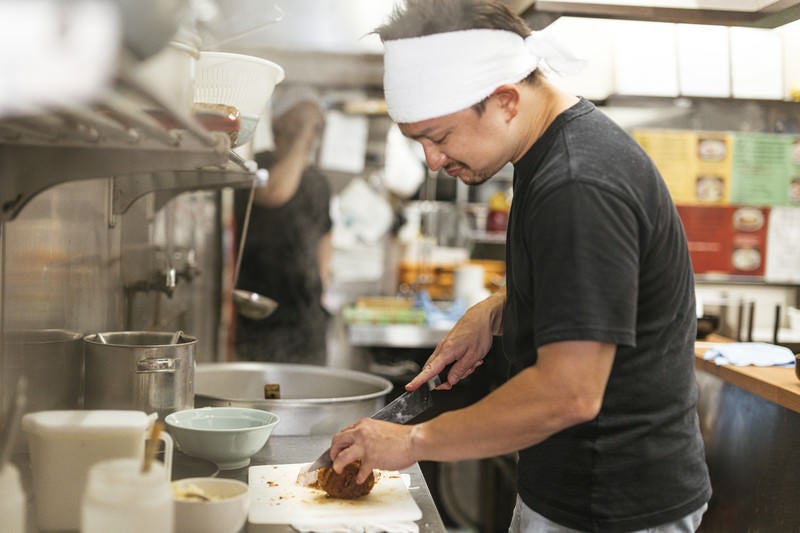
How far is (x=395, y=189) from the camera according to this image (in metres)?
5.91

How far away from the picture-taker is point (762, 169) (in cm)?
522

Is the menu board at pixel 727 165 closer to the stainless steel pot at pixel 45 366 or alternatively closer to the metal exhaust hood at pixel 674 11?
the metal exhaust hood at pixel 674 11

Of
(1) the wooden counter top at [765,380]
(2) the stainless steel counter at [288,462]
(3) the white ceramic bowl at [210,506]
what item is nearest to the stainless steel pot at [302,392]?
(2) the stainless steel counter at [288,462]

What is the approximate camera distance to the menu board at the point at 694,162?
5094 mm

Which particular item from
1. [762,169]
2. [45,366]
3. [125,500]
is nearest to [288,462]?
[45,366]

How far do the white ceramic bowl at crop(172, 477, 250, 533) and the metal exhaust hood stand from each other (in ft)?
5.90

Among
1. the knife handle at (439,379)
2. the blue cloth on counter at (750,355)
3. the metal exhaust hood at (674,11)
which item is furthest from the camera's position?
the blue cloth on counter at (750,355)

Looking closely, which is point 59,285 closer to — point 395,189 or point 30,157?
point 30,157

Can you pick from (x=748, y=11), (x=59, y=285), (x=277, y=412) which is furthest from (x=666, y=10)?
(x=59, y=285)

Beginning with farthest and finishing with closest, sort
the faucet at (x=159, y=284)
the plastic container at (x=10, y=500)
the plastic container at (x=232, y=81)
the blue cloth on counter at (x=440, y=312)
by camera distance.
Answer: the blue cloth on counter at (x=440, y=312), the faucet at (x=159, y=284), the plastic container at (x=232, y=81), the plastic container at (x=10, y=500)

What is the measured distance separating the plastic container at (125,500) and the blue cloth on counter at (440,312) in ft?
10.6

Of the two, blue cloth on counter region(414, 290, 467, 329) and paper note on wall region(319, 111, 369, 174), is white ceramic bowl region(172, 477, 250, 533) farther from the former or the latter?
paper note on wall region(319, 111, 369, 174)

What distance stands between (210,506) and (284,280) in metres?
3.03

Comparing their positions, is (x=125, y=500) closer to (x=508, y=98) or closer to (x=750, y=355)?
(x=508, y=98)
